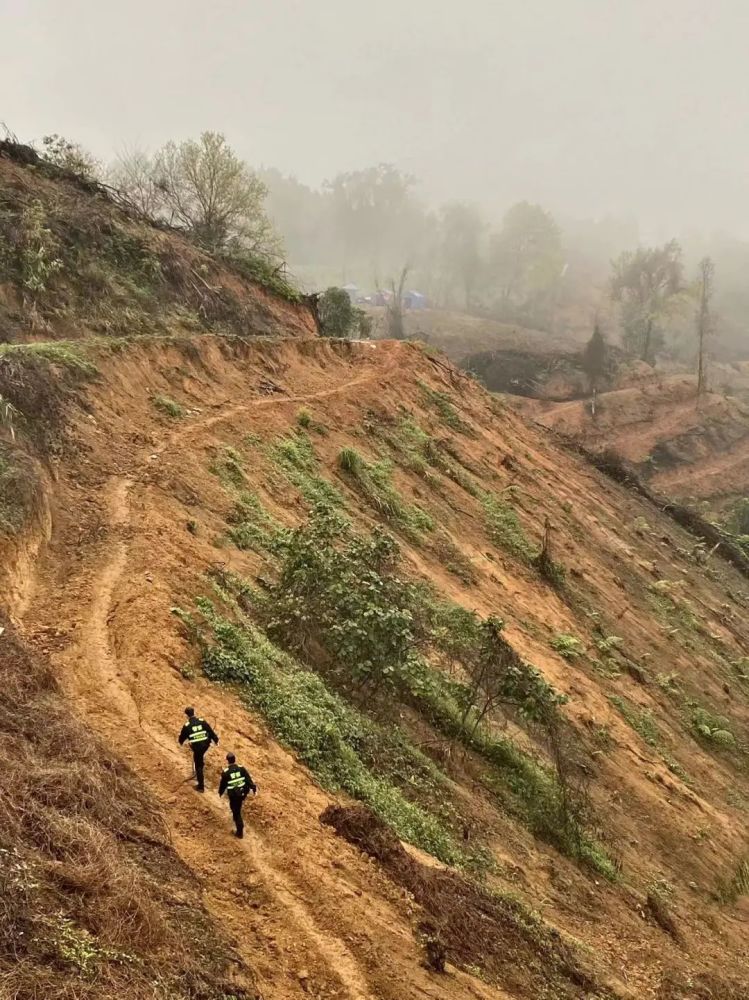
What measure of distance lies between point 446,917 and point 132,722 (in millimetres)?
3893

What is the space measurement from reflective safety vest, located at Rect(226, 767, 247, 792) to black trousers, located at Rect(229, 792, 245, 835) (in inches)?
2.5

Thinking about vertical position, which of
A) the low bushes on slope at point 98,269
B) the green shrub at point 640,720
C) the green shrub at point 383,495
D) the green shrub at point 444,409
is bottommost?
the green shrub at point 640,720

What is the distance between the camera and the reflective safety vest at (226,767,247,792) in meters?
7.01

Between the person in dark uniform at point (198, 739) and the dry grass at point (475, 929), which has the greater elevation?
the person in dark uniform at point (198, 739)

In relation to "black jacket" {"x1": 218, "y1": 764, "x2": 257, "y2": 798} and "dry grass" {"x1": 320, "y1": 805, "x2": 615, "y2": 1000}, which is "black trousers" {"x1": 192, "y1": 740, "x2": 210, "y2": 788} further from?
"dry grass" {"x1": 320, "y1": 805, "x2": 615, "y2": 1000}

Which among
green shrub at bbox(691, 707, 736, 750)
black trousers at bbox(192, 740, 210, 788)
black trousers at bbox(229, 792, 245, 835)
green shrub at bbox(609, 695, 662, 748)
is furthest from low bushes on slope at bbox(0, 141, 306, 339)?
green shrub at bbox(691, 707, 736, 750)

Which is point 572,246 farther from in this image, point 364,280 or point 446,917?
point 446,917

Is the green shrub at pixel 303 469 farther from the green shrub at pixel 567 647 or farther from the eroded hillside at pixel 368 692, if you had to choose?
the green shrub at pixel 567 647

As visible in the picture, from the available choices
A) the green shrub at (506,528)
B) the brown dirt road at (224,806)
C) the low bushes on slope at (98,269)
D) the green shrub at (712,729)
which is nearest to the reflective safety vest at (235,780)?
the brown dirt road at (224,806)

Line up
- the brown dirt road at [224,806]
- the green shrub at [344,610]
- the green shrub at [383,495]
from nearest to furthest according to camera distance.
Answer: the brown dirt road at [224,806] < the green shrub at [344,610] < the green shrub at [383,495]

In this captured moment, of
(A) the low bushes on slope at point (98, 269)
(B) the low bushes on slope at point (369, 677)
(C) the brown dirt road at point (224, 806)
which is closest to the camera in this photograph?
(C) the brown dirt road at point (224, 806)

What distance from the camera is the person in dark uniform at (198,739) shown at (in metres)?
7.40

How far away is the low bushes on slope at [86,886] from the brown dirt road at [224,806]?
56cm

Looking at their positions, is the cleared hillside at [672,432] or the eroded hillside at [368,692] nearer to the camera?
the eroded hillside at [368,692]
